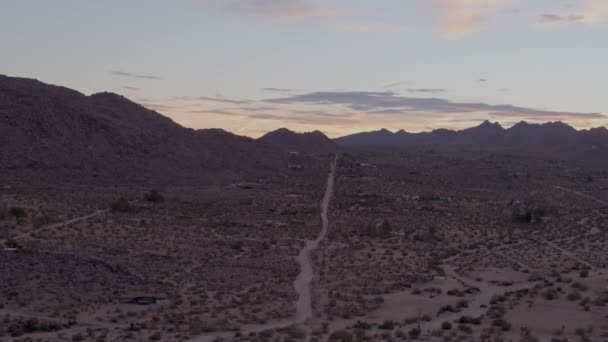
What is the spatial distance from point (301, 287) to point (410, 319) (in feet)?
25.3

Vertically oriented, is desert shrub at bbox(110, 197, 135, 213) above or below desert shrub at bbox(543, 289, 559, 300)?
above

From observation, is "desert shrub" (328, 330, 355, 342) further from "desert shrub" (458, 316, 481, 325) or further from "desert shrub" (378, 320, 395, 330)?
"desert shrub" (458, 316, 481, 325)

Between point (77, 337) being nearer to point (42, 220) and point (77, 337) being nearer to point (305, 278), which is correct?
→ point (305, 278)

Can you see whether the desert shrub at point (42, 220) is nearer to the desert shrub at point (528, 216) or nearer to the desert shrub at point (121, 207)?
the desert shrub at point (121, 207)

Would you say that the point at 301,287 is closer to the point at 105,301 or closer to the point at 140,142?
the point at 105,301

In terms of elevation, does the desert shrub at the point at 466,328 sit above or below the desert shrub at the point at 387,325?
above

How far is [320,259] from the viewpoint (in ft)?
139

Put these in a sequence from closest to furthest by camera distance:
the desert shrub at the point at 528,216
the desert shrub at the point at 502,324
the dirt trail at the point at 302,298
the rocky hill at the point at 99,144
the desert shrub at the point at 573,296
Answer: the desert shrub at the point at 502,324 → the dirt trail at the point at 302,298 → the desert shrub at the point at 573,296 → the desert shrub at the point at 528,216 → the rocky hill at the point at 99,144

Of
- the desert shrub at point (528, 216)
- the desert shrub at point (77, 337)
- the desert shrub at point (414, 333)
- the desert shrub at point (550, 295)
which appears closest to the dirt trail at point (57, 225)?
the desert shrub at point (77, 337)

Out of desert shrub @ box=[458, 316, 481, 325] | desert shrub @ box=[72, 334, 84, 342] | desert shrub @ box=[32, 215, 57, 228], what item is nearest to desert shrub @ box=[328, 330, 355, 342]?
desert shrub @ box=[458, 316, 481, 325]

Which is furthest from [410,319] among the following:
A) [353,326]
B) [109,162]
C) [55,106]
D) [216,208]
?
[55,106]

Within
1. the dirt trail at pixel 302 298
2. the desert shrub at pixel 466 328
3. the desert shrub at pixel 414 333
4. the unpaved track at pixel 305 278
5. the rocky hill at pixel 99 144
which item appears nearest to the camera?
the desert shrub at pixel 414 333

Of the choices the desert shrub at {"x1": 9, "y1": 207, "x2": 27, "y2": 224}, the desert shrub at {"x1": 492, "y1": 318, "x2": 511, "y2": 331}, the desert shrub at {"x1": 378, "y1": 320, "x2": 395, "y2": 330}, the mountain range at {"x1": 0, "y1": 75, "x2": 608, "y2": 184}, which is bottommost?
the desert shrub at {"x1": 378, "y1": 320, "x2": 395, "y2": 330}

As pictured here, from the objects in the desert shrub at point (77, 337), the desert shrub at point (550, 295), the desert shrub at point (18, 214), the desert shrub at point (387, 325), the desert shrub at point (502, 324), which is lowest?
the desert shrub at point (77, 337)
